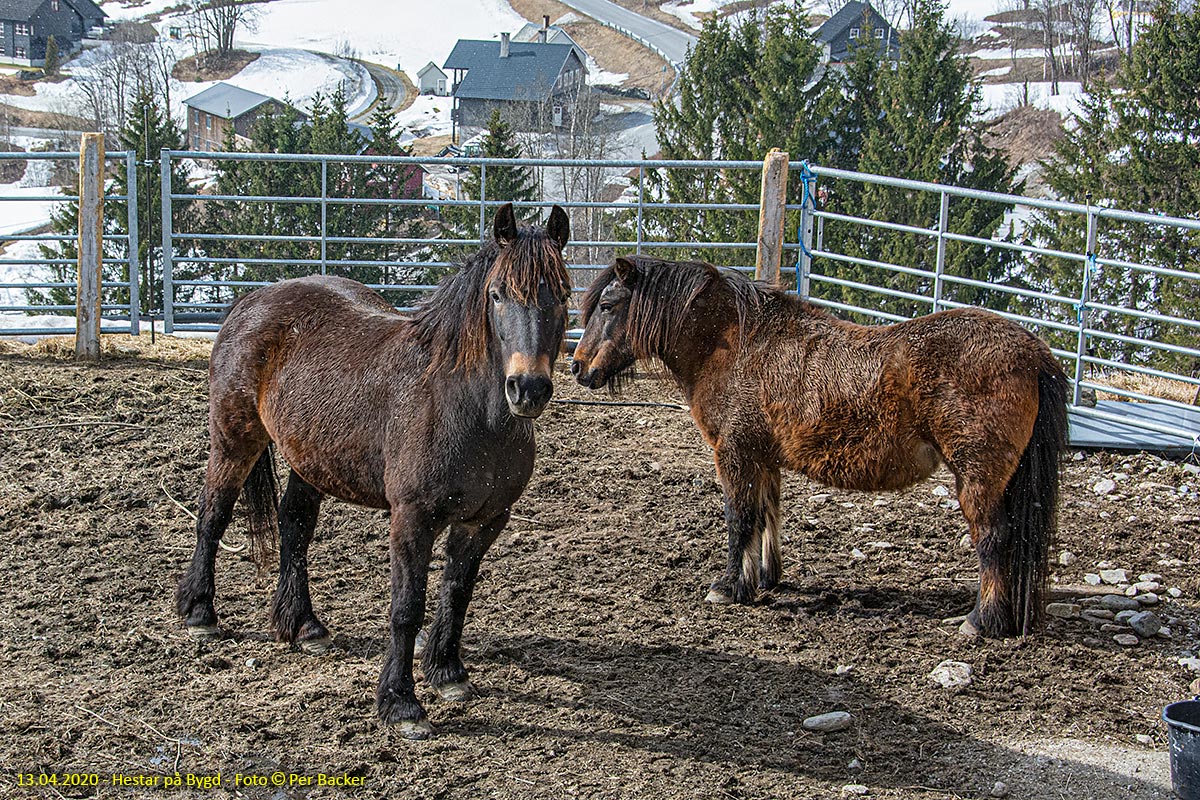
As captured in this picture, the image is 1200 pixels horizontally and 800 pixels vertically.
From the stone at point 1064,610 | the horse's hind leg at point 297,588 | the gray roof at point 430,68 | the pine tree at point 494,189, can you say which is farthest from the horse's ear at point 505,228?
the gray roof at point 430,68

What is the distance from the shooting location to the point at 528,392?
3.45 metres

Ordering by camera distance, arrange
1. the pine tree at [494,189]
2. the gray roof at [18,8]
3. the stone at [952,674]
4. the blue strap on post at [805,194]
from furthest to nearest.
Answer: the gray roof at [18,8] → the pine tree at [494,189] → the blue strap on post at [805,194] → the stone at [952,674]

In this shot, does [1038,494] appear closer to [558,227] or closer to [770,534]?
[770,534]

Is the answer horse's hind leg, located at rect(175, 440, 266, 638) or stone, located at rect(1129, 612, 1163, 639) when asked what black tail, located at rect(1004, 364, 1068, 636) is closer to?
stone, located at rect(1129, 612, 1163, 639)

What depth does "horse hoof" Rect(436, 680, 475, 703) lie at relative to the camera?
403 centimetres

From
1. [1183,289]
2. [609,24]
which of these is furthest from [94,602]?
[609,24]

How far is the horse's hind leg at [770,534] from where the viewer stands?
5129 millimetres

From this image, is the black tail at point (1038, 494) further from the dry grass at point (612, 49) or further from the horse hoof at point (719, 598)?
the dry grass at point (612, 49)

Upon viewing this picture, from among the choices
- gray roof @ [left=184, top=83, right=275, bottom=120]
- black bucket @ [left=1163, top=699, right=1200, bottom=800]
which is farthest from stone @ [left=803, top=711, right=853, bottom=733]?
gray roof @ [left=184, top=83, right=275, bottom=120]

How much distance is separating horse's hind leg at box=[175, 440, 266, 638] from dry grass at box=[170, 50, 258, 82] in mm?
57365

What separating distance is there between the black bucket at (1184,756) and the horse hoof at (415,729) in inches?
94.2

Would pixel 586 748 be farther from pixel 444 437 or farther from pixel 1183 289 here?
pixel 1183 289

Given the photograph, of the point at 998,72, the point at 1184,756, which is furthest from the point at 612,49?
the point at 1184,756

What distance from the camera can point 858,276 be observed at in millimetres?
21672
